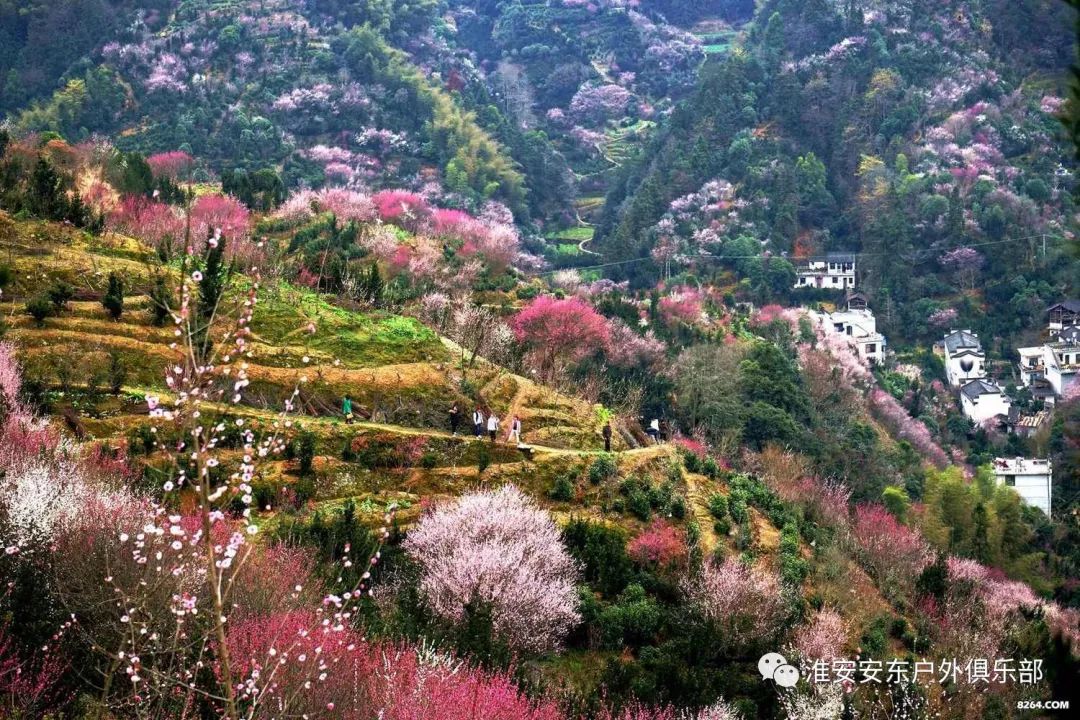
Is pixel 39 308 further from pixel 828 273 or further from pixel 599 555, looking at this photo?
pixel 828 273

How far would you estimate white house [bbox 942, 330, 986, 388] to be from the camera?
60.3m

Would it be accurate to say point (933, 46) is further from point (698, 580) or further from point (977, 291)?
point (698, 580)

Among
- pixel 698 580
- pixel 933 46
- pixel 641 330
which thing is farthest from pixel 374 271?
pixel 933 46

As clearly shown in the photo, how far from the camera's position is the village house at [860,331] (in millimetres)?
60656

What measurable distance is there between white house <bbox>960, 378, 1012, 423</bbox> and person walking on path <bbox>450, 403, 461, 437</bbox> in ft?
135

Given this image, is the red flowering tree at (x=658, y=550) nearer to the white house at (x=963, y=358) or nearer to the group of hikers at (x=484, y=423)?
the group of hikers at (x=484, y=423)

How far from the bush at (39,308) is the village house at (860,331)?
4634 cm

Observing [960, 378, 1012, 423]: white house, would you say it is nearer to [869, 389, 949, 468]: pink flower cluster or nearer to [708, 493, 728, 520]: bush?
[869, 389, 949, 468]: pink flower cluster

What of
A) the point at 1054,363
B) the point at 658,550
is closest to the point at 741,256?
the point at 1054,363

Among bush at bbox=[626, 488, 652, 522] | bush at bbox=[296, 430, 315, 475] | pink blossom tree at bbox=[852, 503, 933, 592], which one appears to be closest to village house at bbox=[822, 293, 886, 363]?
pink blossom tree at bbox=[852, 503, 933, 592]

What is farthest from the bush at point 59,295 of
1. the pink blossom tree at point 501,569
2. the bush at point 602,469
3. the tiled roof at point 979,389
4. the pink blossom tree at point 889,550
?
the tiled roof at point 979,389

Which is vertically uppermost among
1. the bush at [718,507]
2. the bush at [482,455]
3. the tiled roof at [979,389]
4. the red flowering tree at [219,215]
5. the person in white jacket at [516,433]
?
the red flowering tree at [219,215]

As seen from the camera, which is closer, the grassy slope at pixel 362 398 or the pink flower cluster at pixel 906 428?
the grassy slope at pixel 362 398

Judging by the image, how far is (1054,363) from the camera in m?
58.5
